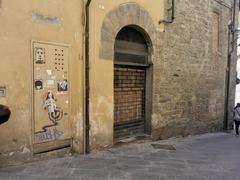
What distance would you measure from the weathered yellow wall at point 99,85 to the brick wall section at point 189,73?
1772 mm

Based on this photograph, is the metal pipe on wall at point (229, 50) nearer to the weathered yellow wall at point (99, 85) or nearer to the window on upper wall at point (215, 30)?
the window on upper wall at point (215, 30)

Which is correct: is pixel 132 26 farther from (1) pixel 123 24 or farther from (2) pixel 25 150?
(2) pixel 25 150

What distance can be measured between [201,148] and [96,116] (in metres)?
2.85

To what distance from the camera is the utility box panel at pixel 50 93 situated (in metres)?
4.91

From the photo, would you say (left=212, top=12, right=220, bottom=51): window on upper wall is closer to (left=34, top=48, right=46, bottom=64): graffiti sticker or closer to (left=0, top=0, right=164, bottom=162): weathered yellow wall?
(left=0, top=0, right=164, bottom=162): weathered yellow wall

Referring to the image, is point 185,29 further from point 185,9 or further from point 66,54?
point 66,54

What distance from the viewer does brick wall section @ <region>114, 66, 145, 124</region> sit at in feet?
22.3

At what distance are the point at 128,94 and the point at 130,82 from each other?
294mm

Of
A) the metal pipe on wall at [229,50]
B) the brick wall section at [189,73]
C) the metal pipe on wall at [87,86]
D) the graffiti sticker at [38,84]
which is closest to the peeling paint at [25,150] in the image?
the graffiti sticker at [38,84]

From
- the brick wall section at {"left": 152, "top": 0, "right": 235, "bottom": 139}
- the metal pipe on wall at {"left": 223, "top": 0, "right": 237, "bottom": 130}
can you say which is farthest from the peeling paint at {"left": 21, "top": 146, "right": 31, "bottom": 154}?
the metal pipe on wall at {"left": 223, "top": 0, "right": 237, "bottom": 130}

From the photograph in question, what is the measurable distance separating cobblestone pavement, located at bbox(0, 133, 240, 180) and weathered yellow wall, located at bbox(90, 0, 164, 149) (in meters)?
0.38

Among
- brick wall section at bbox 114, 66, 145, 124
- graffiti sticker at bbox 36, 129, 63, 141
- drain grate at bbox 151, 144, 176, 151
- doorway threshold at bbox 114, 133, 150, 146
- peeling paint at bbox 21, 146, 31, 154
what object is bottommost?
drain grate at bbox 151, 144, 176, 151

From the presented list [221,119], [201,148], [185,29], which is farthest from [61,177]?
[221,119]

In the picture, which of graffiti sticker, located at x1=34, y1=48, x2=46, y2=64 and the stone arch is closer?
graffiti sticker, located at x1=34, y1=48, x2=46, y2=64
